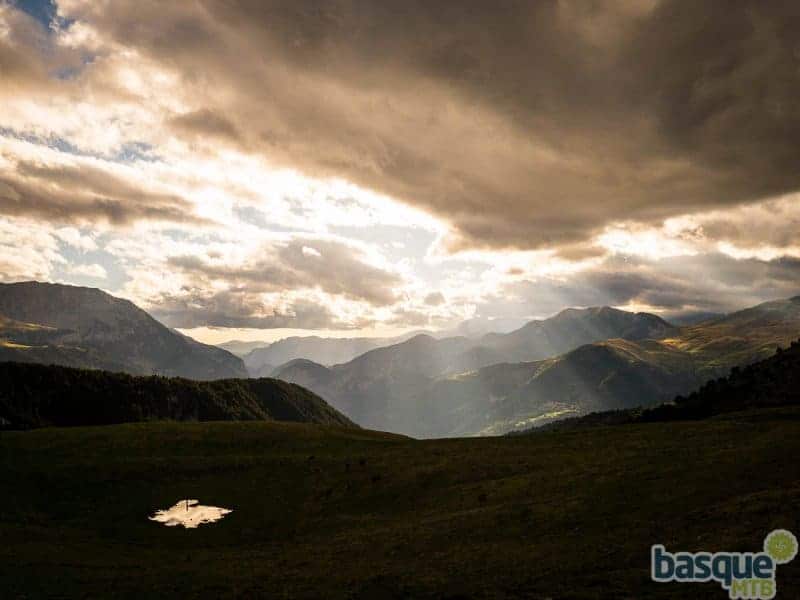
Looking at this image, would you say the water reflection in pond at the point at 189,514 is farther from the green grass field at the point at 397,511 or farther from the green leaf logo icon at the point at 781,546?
the green leaf logo icon at the point at 781,546

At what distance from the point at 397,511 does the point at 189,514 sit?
21.7 metres

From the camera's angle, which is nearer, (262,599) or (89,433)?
(262,599)

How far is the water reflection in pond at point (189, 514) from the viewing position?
174 feet

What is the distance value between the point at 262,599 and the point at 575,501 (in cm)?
2437

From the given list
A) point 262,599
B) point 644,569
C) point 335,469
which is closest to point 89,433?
point 335,469

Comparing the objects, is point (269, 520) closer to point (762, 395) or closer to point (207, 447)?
point (207, 447)

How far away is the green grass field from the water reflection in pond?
1.22 meters

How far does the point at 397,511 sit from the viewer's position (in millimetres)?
51562

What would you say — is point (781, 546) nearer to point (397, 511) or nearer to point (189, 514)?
point (397, 511)

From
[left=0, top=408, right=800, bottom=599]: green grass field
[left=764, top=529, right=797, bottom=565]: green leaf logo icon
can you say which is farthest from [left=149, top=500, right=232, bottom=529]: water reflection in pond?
[left=764, top=529, right=797, bottom=565]: green leaf logo icon

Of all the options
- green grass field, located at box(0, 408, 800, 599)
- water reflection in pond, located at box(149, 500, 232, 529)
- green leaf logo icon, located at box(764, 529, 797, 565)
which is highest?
green leaf logo icon, located at box(764, 529, 797, 565)

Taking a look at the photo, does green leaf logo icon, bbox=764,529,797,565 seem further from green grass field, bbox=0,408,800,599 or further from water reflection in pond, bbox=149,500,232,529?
water reflection in pond, bbox=149,500,232,529

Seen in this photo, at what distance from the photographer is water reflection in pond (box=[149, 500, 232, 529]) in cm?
5312

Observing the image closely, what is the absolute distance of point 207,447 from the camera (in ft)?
261
